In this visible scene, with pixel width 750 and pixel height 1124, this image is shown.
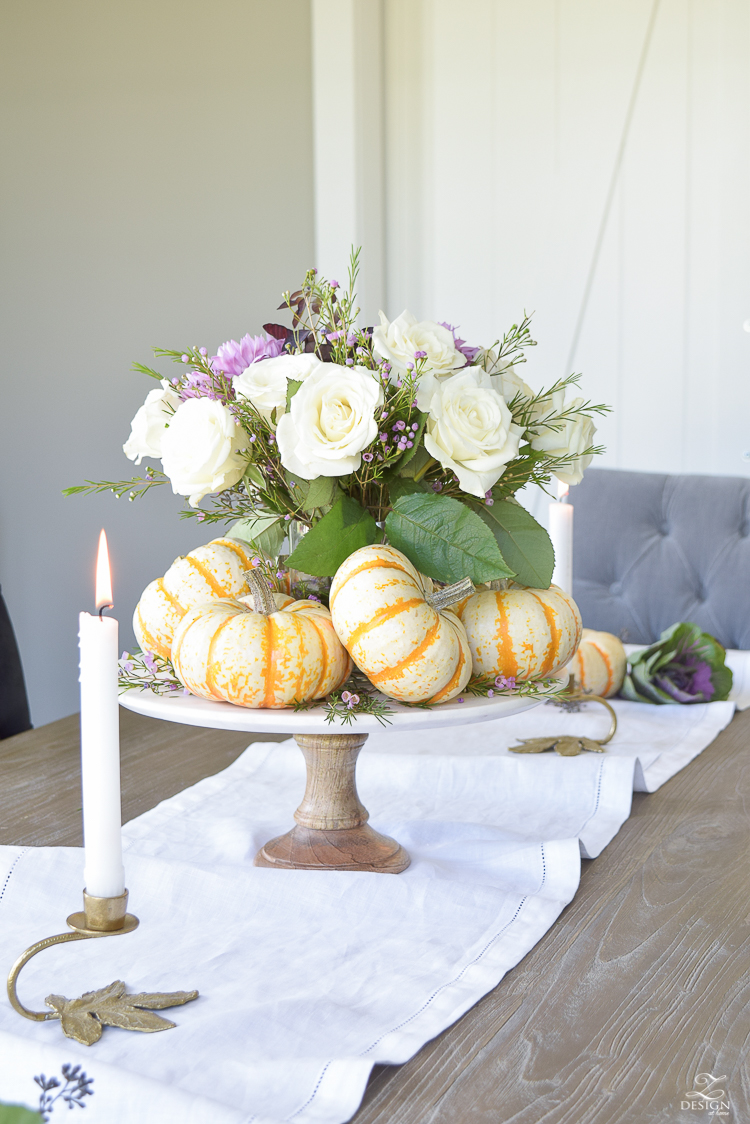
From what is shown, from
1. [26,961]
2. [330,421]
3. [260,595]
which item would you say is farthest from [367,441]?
[26,961]

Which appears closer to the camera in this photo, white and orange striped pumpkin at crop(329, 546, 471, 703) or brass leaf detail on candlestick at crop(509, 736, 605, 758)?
white and orange striped pumpkin at crop(329, 546, 471, 703)

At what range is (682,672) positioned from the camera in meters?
1.32

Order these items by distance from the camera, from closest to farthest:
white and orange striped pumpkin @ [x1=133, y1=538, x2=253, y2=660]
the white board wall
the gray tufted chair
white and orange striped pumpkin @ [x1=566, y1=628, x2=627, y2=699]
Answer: white and orange striped pumpkin @ [x1=133, y1=538, x2=253, y2=660]
white and orange striped pumpkin @ [x1=566, y1=628, x2=627, y2=699]
the gray tufted chair
the white board wall

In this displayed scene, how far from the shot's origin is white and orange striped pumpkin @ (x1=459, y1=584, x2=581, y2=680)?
759 mm

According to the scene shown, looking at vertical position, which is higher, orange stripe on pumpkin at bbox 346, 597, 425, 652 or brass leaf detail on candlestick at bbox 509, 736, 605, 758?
orange stripe on pumpkin at bbox 346, 597, 425, 652

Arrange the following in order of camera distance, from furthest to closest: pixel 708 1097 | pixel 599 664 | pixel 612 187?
1. pixel 612 187
2. pixel 599 664
3. pixel 708 1097

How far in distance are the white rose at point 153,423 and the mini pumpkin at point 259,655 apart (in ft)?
0.55

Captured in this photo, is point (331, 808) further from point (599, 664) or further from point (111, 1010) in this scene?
point (599, 664)

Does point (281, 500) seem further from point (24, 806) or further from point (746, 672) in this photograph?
point (746, 672)

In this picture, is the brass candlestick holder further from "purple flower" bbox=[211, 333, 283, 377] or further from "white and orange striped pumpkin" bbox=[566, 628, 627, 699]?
"white and orange striped pumpkin" bbox=[566, 628, 627, 699]

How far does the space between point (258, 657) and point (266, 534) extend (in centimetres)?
19

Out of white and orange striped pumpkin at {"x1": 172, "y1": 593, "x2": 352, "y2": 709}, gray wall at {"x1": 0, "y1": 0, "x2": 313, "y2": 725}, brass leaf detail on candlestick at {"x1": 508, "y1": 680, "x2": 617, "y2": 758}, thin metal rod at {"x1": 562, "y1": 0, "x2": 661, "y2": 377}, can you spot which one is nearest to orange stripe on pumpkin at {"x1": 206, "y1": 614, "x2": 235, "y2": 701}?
white and orange striped pumpkin at {"x1": 172, "y1": 593, "x2": 352, "y2": 709}

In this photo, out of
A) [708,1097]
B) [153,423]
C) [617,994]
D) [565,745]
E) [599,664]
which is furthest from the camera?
[599,664]

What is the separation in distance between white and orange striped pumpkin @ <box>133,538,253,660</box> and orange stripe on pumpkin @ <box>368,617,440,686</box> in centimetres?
15
